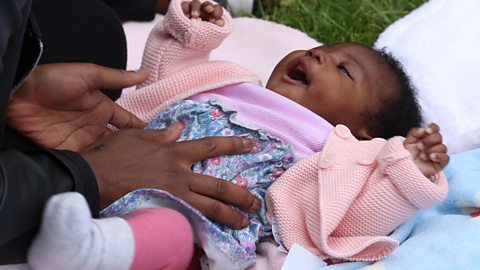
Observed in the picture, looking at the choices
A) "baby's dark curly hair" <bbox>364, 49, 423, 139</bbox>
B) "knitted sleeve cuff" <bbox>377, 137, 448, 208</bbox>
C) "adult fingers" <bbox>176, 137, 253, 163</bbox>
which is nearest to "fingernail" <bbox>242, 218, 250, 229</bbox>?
"adult fingers" <bbox>176, 137, 253, 163</bbox>

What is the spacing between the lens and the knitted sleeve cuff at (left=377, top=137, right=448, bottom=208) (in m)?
1.12

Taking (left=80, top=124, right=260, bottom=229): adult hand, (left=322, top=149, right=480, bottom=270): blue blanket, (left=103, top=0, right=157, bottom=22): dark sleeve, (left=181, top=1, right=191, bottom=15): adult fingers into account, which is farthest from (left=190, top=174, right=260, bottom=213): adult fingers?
(left=103, top=0, right=157, bottom=22): dark sleeve

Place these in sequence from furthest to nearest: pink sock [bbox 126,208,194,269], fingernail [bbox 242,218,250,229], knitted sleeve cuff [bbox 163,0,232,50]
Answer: knitted sleeve cuff [bbox 163,0,232,50] → fingernail [bbox 242,218,250,229] → pink sock [bbox 126,208,194,269]

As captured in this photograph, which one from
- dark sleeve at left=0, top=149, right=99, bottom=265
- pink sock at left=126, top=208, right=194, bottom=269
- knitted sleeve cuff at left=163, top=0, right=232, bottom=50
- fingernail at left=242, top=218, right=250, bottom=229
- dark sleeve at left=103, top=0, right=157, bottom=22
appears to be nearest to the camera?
dark sleeve at left=0, top=149, right=99, bottom=265

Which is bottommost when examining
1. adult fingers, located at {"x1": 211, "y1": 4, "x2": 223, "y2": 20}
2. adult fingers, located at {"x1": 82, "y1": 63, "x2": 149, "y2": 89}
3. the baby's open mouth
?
the baby's open mouth

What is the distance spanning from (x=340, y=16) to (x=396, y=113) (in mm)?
750

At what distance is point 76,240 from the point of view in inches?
34.5

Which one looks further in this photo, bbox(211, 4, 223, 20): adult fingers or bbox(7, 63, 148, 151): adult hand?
bbox(211, 4, 223, 20): adult fingers

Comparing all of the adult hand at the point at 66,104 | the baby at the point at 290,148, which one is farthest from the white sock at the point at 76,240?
the adult hand at the point at 66,104

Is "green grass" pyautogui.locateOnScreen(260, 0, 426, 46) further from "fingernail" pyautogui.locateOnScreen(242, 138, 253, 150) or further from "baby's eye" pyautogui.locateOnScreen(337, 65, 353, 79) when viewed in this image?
"fingernail" pyautogui.locateOnScreen(242, 138, 253, 150)

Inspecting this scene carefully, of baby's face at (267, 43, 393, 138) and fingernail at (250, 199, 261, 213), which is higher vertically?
baby's face at (267, 43, 393, 138)

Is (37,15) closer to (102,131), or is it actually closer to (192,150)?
(102,131)

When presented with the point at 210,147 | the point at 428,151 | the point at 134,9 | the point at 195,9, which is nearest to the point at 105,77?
the point at 210,147

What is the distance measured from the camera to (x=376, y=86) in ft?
4.57
